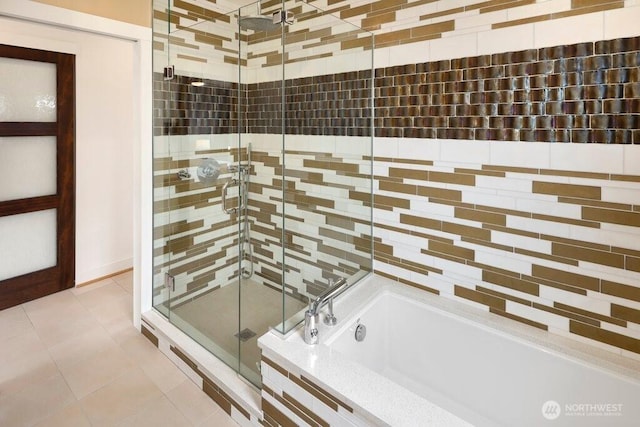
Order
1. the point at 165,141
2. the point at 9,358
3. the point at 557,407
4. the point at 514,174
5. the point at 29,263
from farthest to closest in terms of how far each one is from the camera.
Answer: the point at 29,263 < the point at 165,141 < the point at 9,358 < the point at 514,174 < the point at 557,407

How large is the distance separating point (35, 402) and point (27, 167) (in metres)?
1.86

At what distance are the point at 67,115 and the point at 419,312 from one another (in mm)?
3120

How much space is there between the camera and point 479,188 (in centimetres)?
180

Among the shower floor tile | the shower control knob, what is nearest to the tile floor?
the shower floor tile

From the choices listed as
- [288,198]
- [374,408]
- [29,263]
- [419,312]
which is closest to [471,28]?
[288,198]

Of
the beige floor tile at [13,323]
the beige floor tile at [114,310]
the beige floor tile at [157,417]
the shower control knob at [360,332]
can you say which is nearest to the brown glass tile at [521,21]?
the shower control knob at [360,332]

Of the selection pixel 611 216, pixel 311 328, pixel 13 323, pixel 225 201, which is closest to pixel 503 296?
pixel 611 216

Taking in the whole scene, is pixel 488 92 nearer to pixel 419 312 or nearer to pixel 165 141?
pixel 419 312

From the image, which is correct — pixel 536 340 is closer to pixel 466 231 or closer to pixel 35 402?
pixel 466 231

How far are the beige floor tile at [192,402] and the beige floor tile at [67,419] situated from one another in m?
0.39

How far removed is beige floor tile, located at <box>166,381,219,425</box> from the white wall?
1929mm

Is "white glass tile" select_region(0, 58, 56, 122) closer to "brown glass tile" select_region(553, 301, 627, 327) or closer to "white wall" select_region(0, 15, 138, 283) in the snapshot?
"white wall" select_region(0, 15, 138, 283)

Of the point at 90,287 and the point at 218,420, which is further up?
the point at 90,287

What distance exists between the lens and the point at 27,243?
2.89 metres
